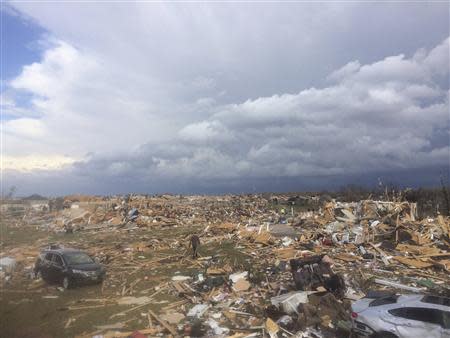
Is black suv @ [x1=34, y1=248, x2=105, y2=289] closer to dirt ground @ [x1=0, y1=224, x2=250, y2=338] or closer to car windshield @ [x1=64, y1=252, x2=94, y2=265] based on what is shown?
car windshield @ [x1=64, y1=252, x2=94, y2=265]

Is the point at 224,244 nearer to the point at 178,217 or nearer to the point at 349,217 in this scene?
the point at 349,217

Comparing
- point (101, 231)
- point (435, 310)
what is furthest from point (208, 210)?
point (435, 310)

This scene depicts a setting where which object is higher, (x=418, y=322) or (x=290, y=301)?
(x=418, y=322)

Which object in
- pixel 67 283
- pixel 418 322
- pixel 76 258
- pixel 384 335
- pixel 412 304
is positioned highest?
pixel 76 258

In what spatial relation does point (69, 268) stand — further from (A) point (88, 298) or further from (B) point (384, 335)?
(B) point (384, 335)

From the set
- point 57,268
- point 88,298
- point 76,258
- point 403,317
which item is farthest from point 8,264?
point 403,317

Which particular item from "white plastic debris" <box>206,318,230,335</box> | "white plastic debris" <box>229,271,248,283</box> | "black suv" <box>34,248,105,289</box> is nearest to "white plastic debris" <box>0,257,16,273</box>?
"black suv" <box>34,248,105,289</box>

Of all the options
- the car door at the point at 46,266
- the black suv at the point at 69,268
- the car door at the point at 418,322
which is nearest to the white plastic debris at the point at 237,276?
the black suv at the point at 69,268
